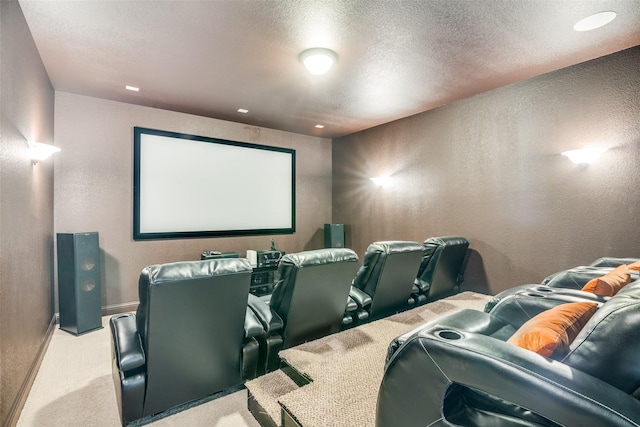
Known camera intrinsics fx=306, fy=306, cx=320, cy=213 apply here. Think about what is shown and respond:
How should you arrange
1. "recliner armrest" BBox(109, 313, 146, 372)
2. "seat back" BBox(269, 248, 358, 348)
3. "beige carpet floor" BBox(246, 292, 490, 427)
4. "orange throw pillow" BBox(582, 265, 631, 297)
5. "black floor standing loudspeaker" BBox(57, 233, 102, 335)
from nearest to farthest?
"beige carpet floor" BBox(246, 292, 490, 427) < "recliner armrest" BBox(109, 313, 146, 372) < "orange throw pillow" BBox(582, 265, 631, 297) < "seat back" BBox(269, 248, 358, 348) < "black floor standing loudspeaker" BBox(57, 233, 102, 335)

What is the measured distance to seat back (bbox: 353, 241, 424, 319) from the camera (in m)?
2.57

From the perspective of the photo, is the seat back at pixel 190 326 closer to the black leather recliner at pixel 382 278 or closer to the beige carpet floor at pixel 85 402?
the beige carpet floor at pixel 85 402

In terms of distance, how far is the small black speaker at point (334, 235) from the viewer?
5.57m

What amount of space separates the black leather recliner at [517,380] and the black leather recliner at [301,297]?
107 cm

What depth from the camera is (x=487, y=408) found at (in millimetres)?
928

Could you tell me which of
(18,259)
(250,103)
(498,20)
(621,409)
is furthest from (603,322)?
(250,103)

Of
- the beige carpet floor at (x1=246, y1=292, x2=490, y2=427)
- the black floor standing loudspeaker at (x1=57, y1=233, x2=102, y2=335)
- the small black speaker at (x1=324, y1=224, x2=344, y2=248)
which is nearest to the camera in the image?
the beige carpet floor at (x1=246, y1=292, x2=490, y2=427)

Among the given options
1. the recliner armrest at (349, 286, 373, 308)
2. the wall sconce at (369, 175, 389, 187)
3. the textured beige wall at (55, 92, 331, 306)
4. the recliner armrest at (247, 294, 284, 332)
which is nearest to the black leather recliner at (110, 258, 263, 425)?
the recliner armrest at (247, 294, 284, 332)

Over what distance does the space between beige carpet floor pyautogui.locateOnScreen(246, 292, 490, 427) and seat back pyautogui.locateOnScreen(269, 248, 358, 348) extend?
4.7 inches

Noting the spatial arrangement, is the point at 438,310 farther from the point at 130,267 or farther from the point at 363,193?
the point at 130,267

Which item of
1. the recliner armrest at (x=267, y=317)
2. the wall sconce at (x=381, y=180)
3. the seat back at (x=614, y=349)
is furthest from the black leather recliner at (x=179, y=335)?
the wall sconce at (x=381, y=180)

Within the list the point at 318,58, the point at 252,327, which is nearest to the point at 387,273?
the point at 252,327

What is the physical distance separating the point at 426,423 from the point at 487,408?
190mm

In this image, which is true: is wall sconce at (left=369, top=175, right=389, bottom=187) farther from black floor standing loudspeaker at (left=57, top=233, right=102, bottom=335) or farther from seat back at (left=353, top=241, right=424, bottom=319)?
black floor standing loudspeaker at (left=57, top=233, right=102, bottom=335)
